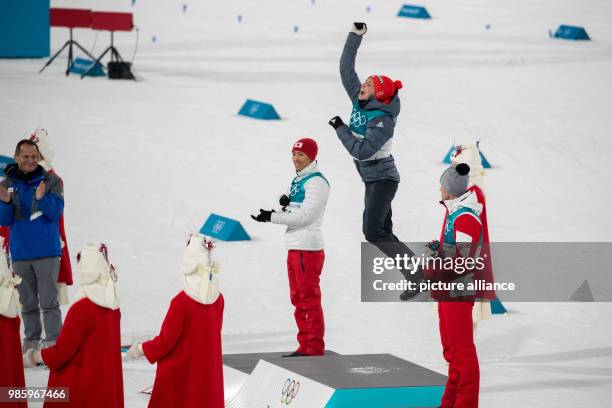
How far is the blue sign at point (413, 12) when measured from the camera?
27547 mm

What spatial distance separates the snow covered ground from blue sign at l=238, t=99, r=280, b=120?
0.20 meters

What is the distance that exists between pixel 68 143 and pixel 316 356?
29.1 ft

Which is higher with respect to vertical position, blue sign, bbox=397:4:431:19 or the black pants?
blue sign, bbox=397:4:431:19


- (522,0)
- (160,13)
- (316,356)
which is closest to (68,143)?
(316,356)

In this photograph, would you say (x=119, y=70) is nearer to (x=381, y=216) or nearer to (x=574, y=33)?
(x=574, y=33)

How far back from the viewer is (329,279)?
40.9ft

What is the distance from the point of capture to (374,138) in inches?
354

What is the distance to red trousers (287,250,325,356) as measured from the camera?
851cm

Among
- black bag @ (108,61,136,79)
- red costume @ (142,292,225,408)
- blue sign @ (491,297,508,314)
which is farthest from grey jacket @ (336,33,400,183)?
black bag @ (108,61,136,79)

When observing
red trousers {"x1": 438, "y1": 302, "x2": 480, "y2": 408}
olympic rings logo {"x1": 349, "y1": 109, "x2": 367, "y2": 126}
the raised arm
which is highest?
the raised arm

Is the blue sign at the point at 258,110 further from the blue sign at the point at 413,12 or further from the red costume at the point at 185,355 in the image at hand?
the red costume at the point at 185,355

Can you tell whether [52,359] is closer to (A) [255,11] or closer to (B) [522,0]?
(A) [255,11]

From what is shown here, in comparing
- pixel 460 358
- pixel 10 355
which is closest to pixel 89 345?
pixel 10 355

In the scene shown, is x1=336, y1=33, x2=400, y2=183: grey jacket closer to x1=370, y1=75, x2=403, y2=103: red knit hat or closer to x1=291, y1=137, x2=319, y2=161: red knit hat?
x1=370, y1=75, x2=403, y2=103: red knit hat
